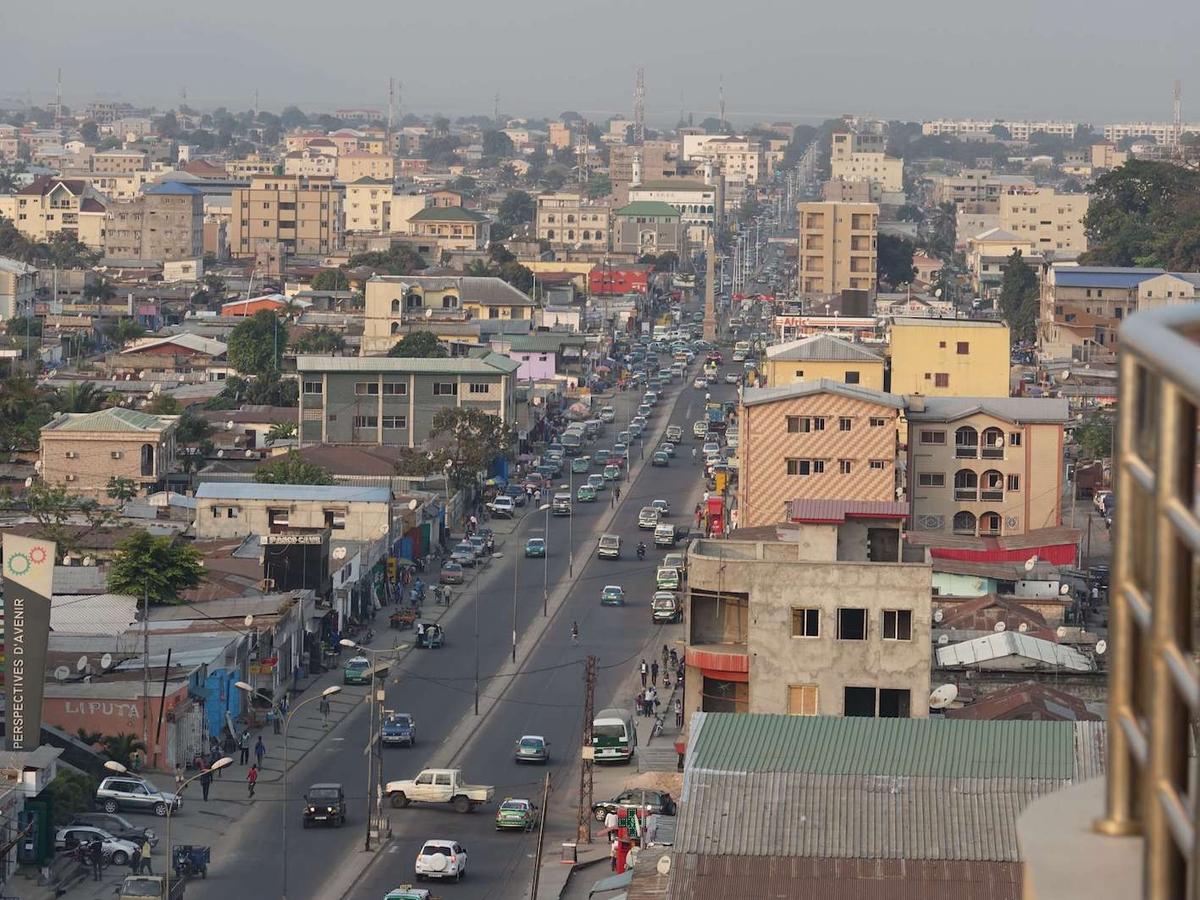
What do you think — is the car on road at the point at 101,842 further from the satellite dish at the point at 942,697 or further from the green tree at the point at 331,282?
the green tree at the point at 331,282

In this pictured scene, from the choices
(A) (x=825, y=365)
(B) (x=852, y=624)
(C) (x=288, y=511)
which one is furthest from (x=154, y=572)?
(A) (x=825, y=365)

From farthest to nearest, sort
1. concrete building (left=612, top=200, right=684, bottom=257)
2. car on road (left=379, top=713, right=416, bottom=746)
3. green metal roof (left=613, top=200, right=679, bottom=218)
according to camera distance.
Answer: green metal roof (left=613, top=200, right=679, bottom=218) → concrete building (left=612, top=200, right=684, bottom=257) → car on road (left=379, top=713, right=416, bottom=746)

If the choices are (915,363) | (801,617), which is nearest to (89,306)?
(915,363)

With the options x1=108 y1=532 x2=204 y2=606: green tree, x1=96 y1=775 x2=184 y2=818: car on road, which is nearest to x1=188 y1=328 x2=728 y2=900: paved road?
x1=96 y1=775 x2=184 y2=818: car on road

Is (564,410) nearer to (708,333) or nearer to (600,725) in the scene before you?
(708,333)

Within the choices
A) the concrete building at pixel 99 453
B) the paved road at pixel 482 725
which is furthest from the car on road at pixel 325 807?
the concrete building at pixel 99 453

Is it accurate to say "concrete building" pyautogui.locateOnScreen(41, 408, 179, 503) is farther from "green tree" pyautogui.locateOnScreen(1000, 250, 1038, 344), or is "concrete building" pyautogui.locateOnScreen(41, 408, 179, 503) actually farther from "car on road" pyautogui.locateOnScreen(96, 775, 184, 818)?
"green tree" pyautogui.locateOnScreen(1000, 250, 1038, 344)
